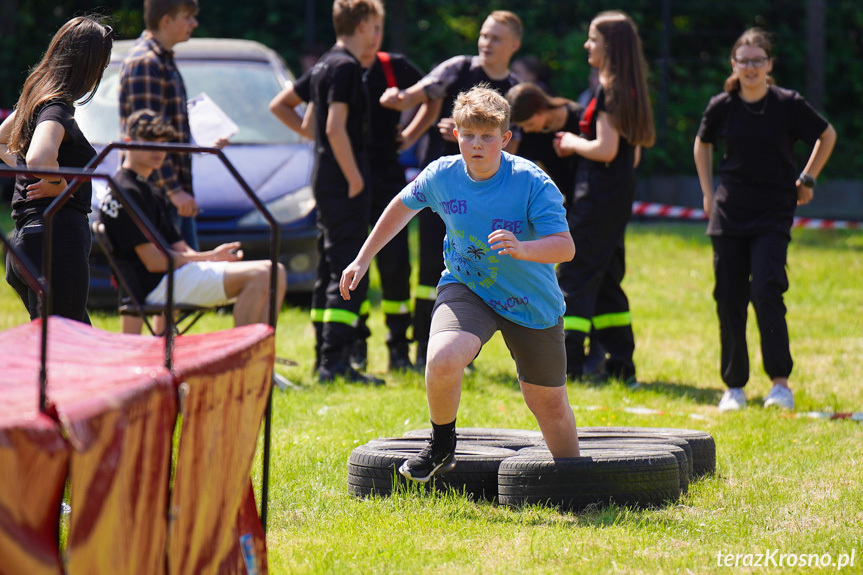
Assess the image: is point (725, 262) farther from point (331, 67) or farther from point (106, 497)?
point (106, 497)

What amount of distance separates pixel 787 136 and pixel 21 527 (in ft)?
16.5

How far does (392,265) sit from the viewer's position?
6.97m

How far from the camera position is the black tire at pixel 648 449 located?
4152 millimetres

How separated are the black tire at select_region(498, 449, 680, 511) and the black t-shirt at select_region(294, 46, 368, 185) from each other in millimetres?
3007

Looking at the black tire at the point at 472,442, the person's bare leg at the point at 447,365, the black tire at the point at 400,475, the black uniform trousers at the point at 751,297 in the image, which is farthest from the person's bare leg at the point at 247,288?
the black uniform trousers at the point at 751,297

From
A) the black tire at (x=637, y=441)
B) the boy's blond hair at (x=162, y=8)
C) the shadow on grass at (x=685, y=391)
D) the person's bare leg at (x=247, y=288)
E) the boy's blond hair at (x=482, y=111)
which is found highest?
the boy's blond hair at (x=162, y=8)

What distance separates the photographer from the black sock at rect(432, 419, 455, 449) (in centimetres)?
390

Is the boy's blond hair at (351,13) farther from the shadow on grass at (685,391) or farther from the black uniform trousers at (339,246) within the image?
the shadow on grass at (685,391)

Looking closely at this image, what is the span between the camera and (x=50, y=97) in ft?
13.1

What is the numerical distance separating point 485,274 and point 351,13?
3.12 m

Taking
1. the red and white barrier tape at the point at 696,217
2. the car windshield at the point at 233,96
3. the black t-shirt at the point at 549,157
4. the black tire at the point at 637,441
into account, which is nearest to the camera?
the black tire at the point at 637,441

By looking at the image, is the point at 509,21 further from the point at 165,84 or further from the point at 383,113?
the point at 165,84

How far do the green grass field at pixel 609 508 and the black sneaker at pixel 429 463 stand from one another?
121mm

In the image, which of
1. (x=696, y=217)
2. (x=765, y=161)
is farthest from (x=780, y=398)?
(x=696, y=217)
